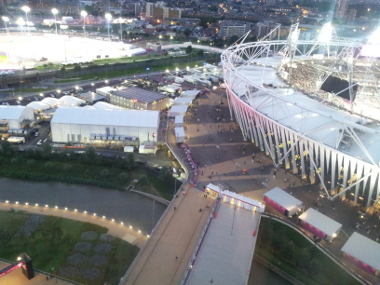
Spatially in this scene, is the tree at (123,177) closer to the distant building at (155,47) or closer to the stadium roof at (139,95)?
the stadium roof at (139,95)

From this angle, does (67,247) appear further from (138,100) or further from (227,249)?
(138,100)

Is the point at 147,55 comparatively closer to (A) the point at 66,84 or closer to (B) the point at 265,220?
(A) the point at 66,84

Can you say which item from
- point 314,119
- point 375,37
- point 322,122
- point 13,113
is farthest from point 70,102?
point 375,37

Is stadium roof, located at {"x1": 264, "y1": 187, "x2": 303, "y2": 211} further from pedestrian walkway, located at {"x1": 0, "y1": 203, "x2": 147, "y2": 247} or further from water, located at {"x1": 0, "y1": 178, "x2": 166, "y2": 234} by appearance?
pedestrian walkway, located at {"x1": 0, "y1": 203, "x2": 147, "y2": 247}

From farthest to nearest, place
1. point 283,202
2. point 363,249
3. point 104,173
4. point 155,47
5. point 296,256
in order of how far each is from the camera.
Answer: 1. point 155,47
2. point 104,173
3. point 283,202
4. point 363,249
5. point 296,256

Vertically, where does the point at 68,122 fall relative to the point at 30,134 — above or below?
above

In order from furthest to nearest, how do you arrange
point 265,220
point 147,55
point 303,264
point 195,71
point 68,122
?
1. point 147,55
2. point 195,71
3. point 68,122
4. point 265,220
5. point 303,264

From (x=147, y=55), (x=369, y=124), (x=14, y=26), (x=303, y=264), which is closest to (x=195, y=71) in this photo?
(x=147, y=55)
